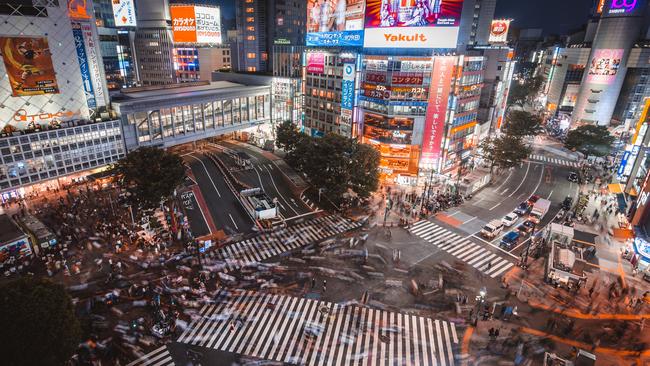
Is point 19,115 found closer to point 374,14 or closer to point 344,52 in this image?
point 344,52

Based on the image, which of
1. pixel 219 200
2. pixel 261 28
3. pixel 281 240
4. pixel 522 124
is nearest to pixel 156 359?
pixel 281 240

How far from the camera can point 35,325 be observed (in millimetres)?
22625

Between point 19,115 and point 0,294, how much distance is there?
41.8 meters

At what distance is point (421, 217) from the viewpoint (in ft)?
176

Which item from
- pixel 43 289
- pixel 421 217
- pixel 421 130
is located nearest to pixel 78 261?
pixel 43 289

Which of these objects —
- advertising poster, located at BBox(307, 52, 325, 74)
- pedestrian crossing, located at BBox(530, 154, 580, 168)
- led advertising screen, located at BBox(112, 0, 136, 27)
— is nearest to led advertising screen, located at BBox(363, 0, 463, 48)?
advertising poster, located at BBox(307, 52, 325, 74)

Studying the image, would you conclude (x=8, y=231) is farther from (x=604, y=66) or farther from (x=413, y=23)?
(x=604, y=66)

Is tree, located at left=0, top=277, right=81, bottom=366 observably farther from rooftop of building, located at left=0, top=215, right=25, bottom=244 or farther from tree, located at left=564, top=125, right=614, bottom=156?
tree, located at left=564, top=125, right=614, bottom=156

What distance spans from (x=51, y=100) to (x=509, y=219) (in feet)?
250

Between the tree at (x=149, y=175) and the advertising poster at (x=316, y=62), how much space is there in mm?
42627

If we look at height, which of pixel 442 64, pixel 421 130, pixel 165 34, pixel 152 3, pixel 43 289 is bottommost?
pixel 43 289

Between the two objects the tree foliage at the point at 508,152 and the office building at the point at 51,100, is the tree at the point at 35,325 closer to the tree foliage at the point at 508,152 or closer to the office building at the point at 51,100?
the office building at the point at 51,100

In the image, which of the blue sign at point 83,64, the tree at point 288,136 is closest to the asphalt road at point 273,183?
the tree at point 288,136

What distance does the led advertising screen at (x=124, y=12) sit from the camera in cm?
10627
